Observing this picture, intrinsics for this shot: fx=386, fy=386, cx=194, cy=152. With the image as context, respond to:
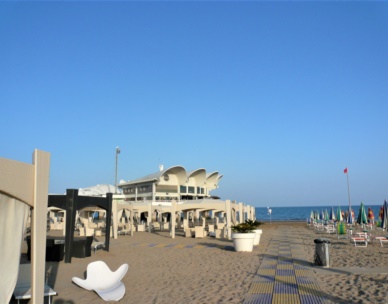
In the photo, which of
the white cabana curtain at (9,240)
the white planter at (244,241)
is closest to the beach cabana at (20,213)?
the white cabana curtain at (9,240)

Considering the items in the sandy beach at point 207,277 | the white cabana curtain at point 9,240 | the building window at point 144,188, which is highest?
the building window at point 144,188

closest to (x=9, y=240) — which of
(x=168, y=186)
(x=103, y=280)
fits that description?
(x=103, y=280)

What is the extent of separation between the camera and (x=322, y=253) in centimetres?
1036

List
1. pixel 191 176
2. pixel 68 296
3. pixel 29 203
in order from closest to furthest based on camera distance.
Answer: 1. pixel 29 203
2. pixel 68 296
3. pixel 191 176

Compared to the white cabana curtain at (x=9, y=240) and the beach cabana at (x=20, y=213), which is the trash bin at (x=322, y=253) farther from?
the white cabana curtain at (x=9, y=240)

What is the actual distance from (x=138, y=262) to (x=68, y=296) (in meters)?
4.91

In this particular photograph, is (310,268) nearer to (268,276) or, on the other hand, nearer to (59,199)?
(268,276)

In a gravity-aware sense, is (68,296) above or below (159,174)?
below

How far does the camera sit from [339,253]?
13.7 m

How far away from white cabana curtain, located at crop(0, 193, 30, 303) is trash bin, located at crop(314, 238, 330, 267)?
317 inches

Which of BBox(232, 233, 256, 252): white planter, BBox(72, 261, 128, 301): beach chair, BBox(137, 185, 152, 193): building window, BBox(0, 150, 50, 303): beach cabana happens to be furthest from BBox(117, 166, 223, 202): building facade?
BBox(0, 150, 50, 303): beach cabana

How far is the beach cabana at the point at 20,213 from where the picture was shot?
430 centimetres

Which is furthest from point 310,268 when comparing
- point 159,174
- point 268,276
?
point 159,174

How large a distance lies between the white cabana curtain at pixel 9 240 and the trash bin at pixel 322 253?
804 cm
